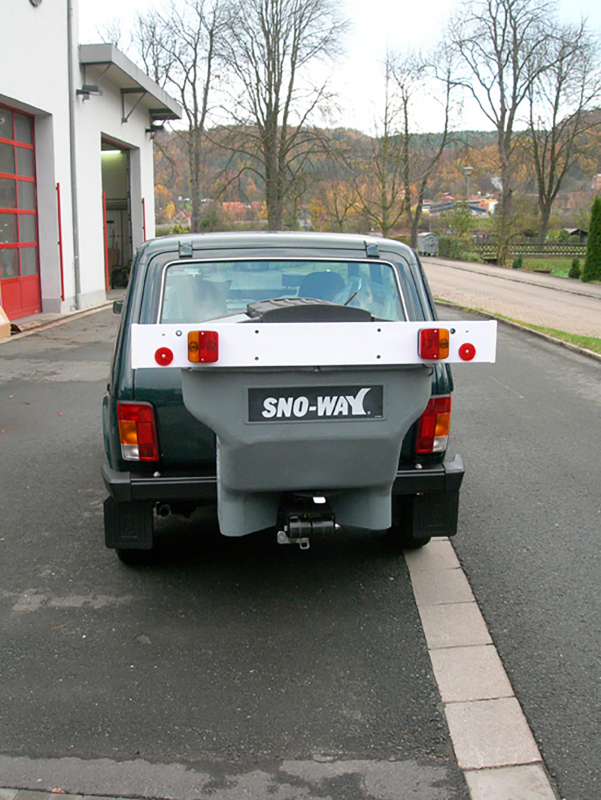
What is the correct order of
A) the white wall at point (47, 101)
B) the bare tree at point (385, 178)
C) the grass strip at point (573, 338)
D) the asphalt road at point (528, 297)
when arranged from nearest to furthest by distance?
1. the grass strip at point (573, 338)
2. the white wall at point (47, 101)
3. the asphalt road at point (528, 297)
4. the bare tree at point (385, 178)

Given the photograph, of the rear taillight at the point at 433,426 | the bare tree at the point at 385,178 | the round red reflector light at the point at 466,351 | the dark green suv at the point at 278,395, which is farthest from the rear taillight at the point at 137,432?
the bare tree at the point at 385,178

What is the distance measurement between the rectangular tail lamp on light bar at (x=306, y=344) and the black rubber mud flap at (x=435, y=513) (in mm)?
1099

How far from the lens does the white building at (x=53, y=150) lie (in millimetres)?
15453

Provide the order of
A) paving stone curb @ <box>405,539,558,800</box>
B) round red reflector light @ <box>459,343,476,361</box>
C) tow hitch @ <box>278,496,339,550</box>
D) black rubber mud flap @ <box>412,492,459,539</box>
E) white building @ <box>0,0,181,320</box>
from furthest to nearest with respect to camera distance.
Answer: white building @ <box>0,0,181,320</box>
black rubber mud flap @ <box>412,492,459,539</box>
tow hitch @ <box>278,496,339,550</box>
round red reflector light @ <box>459,343,476,361</box>
paving stone curb @ <box>405,539,558,800</box>

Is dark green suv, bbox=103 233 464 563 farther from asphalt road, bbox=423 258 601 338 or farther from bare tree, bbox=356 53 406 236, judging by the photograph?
bare tree, bbox=356 53 406 236

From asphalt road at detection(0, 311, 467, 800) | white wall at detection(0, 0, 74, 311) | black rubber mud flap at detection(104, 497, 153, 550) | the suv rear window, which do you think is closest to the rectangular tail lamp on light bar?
the suv rear window

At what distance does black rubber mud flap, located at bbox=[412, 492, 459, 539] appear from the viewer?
394cm

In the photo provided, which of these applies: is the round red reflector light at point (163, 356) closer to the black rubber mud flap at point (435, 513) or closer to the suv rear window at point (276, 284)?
the suv rear window at point (276, 284)

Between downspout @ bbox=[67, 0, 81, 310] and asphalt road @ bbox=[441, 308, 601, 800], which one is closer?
asphalt road @ bbox=[441, 308, 601, 800]

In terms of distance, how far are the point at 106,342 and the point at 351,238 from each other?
9853 millimetres

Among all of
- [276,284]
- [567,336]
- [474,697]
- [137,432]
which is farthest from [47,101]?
[474,697]

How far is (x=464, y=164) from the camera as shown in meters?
51.7

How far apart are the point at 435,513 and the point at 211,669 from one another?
4.59ft

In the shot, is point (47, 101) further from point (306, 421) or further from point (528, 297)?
point (306, 421)
